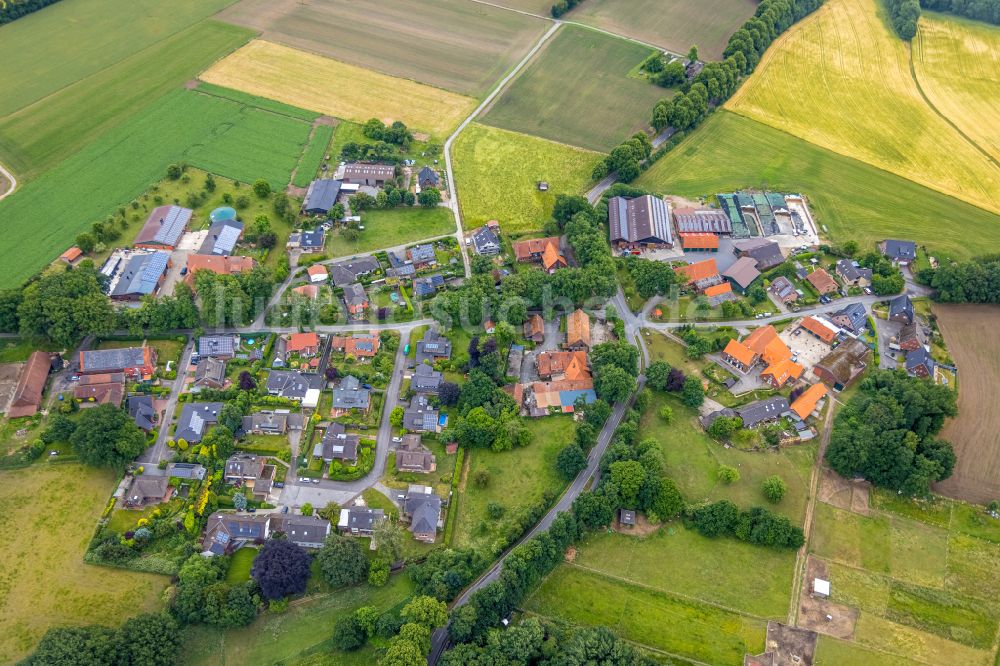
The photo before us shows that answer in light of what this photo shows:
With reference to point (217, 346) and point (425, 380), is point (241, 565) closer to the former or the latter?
point (425, 380)

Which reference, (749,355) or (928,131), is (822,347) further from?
(928,131)

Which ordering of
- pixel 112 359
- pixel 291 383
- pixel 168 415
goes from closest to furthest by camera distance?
pixel 168 415 < pixel 291 383 < pixel 112 359

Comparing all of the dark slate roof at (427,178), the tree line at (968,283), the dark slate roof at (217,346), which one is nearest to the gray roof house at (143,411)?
the dark slate roof at (217,346)

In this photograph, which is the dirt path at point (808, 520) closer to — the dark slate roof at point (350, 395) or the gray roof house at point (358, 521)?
the gray roof house at point (358, 521)

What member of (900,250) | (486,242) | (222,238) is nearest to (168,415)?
(222,238)

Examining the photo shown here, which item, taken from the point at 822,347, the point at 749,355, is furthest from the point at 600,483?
the point at 822,347
